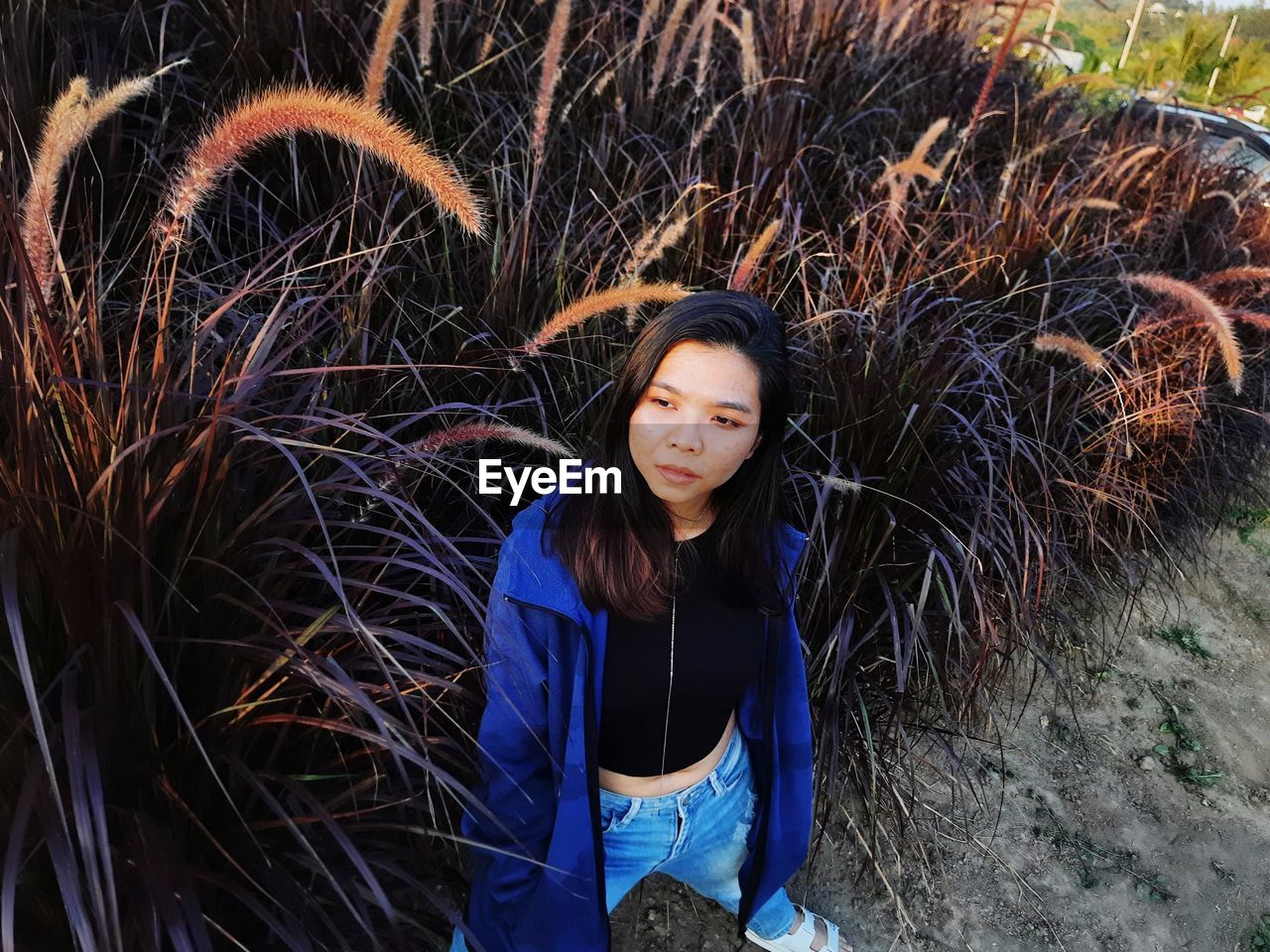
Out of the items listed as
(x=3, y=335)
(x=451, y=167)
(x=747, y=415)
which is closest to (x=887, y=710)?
(x=747, y=415)

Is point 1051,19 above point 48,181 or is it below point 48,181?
above

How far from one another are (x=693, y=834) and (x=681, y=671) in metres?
0.48

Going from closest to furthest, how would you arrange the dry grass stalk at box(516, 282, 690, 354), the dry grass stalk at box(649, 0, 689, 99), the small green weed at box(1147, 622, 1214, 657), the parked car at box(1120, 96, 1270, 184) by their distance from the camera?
the dry grass stalk at box(516, 282, 690, 354)
the dry grass stalk at box(649, 0, 689, 99)
the small green weed at box(1147, 622, 1214, 657)
the parked car at box(1120, 96, 1270, 184)

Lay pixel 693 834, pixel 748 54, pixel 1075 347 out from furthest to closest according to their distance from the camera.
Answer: pixel 748 54 < pixel 1075 347 < pixel 693 834

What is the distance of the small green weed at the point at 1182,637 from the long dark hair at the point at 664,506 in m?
3.02

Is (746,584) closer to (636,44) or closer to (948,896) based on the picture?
(948,896)

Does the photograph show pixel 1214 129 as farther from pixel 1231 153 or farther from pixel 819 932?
pixel 819 932

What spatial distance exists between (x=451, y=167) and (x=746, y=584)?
1238mm

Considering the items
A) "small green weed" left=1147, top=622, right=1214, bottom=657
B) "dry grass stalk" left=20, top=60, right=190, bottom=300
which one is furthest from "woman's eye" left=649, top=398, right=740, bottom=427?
"small green weed" left=1147, top=622, right=1214, bottom=657

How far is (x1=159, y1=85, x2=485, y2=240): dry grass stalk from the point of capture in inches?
55.5

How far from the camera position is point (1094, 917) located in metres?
2.56

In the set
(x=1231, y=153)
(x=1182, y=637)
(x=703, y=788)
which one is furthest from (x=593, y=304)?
(x=1231, y=153)

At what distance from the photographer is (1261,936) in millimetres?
2621

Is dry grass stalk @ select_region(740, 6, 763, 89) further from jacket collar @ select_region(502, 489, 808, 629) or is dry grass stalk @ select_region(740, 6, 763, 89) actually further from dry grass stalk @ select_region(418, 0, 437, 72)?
jacket collar @ select_region(502, 489, 808, 629)
